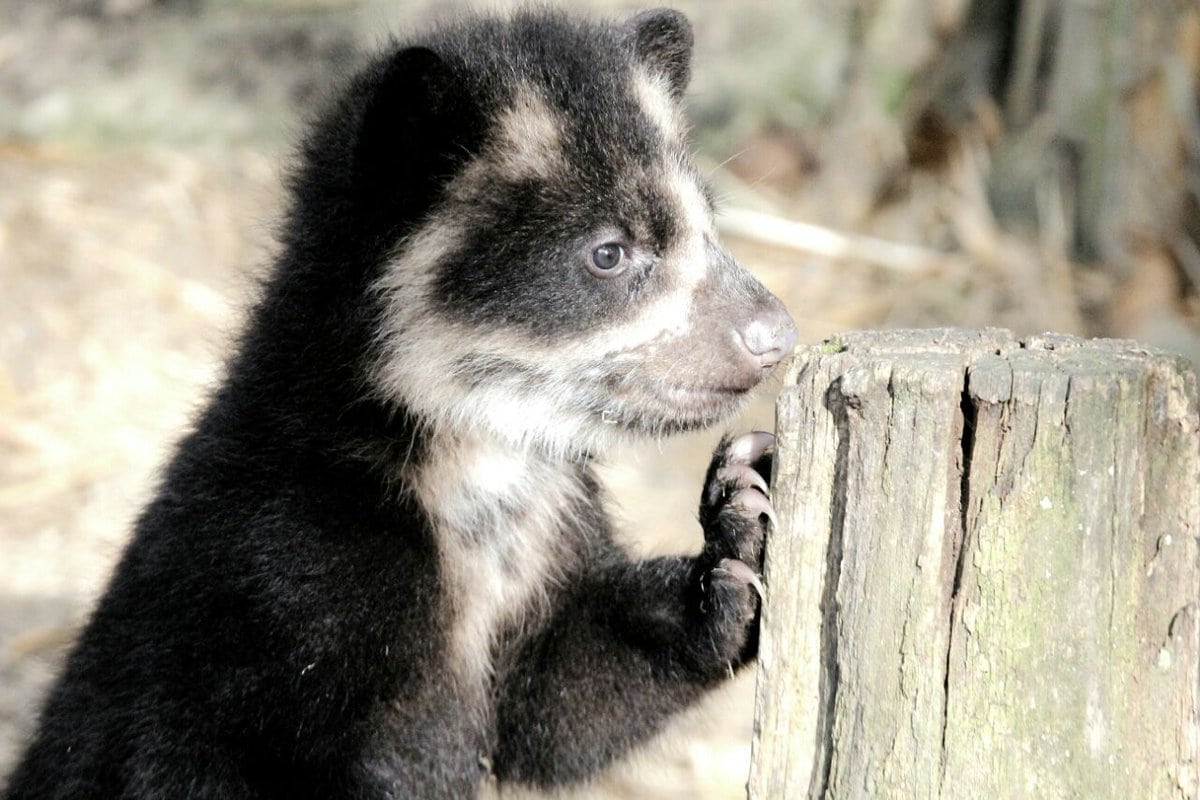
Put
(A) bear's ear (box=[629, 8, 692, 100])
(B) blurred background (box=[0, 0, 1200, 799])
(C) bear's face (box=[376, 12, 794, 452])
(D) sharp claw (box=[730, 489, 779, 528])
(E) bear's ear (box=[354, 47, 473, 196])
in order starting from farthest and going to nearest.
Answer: (B) blurred background (box=[0, 0, 1200, 799])
(A) bear's ear (box=[629, 8, 692, 100])
(C) bear's face (box=[376, 12, 794, 452])
(E) bear's ear (box=[354, 47, 473, 196])
(D) sharp claw (box=[730, 489, 779, 528])

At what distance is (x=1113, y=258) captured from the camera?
31.3 feet

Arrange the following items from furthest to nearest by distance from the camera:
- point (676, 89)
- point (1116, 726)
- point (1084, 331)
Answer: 1. point (1084, 331)
2. point (676, 89)
3. point (1116, 726)

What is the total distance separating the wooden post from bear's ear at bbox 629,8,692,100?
187 centimetres

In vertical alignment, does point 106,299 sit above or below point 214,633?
above

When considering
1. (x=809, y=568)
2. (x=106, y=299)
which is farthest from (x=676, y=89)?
(x=106, y=299)

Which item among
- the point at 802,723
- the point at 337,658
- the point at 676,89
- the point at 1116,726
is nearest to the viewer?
the point at 1116,726

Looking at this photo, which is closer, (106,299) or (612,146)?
(612,146)

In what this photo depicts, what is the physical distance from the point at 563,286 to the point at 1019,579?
1499 mm

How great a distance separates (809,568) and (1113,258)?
6925 millimetres

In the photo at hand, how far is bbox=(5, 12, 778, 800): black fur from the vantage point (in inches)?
154

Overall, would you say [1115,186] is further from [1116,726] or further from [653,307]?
[1116,726]

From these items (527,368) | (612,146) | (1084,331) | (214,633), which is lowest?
(214,633)

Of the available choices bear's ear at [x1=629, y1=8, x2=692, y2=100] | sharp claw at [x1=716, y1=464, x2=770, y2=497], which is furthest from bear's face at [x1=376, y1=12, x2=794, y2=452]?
bear's ear at [x1=629, y1=8, x2=692, y2=100]

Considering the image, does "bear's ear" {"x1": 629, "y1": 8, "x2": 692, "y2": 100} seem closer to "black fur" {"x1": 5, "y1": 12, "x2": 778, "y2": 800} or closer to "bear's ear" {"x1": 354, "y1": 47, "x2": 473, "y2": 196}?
"black fur" {"x1": 5, "y1": 12, "x2": 778, "y2": 800}
